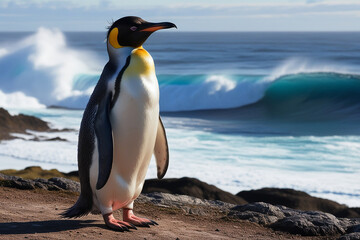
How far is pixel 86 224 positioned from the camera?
17.4 feet

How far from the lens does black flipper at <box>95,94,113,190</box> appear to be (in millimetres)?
4727

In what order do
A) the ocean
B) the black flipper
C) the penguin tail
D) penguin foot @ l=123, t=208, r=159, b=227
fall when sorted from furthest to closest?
the ocean, penguin foot @ l=123, t=208, r=159, b=227, the penguin tail, the black flipper

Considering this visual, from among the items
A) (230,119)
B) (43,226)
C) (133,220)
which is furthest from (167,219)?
(230,119)

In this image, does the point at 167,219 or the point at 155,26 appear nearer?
the point at 155,26

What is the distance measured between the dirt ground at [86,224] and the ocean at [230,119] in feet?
15.1

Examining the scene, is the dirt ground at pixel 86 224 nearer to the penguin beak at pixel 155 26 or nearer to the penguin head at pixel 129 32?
the penguin head at pixel 129 32

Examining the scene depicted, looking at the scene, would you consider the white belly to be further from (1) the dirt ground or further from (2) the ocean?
(2) the ocean

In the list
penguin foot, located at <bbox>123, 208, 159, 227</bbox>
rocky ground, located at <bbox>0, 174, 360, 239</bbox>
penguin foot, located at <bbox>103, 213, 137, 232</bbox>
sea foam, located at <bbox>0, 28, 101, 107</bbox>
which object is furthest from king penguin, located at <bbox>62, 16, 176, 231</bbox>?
sea foam, located at <bbox>0, 28, 101, 107</bbox>

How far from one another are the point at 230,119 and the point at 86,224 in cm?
1796

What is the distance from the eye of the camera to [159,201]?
696 centimetres

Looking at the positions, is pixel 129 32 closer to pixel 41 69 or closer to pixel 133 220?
pixel 133 220

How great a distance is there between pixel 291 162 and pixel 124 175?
8748mm

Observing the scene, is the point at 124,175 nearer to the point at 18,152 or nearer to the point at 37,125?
the point at 18,152

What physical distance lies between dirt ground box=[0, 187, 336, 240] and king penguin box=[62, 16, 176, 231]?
8.3 inches
